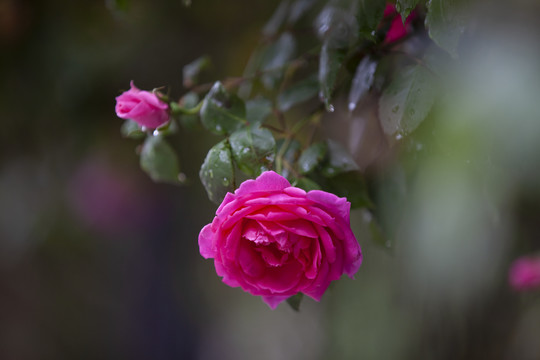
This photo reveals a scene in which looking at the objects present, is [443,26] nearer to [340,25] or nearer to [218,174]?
[340,25]

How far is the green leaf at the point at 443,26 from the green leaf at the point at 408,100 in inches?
1.6

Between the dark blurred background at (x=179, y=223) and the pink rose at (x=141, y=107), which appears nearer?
the pink rose at (x=141, y=107)

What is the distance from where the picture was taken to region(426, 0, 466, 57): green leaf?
16.9 inches

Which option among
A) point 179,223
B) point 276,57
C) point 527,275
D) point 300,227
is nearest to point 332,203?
point 300,227

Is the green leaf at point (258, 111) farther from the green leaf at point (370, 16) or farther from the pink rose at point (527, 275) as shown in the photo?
the pink rose at point (527, 275)

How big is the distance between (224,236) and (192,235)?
130 centimetres

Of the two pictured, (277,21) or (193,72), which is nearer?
(193,72)

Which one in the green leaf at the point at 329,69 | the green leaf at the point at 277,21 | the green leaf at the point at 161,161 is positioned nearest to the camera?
the green leaf at the point at 329,69

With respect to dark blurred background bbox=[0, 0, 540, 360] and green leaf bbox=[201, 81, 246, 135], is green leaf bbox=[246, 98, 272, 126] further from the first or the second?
dark blurred background bbox=[0, 0, 540, 360]

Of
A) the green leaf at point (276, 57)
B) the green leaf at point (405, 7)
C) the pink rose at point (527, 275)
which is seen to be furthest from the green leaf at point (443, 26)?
the pink rose at point (527, 275)

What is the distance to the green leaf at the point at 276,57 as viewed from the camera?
0.66 metres

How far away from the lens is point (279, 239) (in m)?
0.38

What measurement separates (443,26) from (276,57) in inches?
12.4

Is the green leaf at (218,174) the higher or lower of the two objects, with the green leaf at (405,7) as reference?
lower
